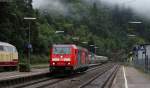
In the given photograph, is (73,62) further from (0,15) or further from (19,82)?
(0,15)

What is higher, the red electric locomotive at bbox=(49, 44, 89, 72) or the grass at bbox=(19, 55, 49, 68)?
the red electric locomotive at bbox=(49, 44, 89, 72)

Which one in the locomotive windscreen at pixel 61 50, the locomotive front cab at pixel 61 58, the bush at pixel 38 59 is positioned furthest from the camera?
the bush at pixel 38 59

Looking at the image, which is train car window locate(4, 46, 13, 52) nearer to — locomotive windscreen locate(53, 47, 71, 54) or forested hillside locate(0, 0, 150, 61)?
locomotive windscreen locate(53, 47, 71, 54)

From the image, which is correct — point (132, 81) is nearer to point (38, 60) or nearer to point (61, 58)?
point (61, 58)

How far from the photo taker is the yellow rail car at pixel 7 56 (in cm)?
5241

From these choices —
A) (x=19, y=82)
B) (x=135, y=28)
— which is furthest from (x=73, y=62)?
(x=135, y=28)

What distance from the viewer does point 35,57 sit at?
328 feet

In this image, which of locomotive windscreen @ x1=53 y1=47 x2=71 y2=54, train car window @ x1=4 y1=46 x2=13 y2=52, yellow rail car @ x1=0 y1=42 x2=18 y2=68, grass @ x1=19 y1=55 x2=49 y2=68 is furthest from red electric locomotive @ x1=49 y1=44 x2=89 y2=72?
grass @ x1=19 y1=55 x2=49 y2=68

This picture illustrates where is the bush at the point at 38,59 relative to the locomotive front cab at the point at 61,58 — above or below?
below

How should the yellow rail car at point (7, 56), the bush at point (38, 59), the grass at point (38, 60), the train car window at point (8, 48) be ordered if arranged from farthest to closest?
the bush at point (38, 59) < the grass at point (38, 60) < the train car window at point (8, 48) < the yellow rail car at point (7, 56)

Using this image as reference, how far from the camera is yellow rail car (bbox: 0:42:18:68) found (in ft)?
172

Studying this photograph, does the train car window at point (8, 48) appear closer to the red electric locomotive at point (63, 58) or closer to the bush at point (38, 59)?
the red electric locomotive at point (63, 58)

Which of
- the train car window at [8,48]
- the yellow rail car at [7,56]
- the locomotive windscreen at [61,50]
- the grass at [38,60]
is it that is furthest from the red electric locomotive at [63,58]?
the grass at [38,60]

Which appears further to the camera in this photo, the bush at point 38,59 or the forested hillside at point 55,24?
the bush at point 38,59
